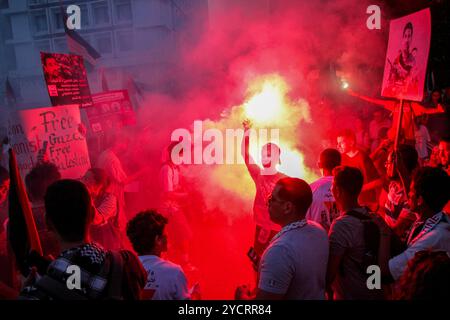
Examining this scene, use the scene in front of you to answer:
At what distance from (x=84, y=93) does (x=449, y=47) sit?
7479 mm

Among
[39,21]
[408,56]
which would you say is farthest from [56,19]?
[408,56]

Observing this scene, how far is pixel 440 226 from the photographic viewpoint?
272cm

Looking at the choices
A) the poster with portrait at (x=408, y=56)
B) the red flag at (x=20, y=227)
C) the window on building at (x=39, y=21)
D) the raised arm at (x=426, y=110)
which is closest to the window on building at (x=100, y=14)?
the window on building at (x=39, y=21)

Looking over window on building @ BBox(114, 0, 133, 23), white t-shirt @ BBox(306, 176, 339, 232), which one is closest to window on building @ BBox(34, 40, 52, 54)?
window on building @ BBox(114, 0, 133, 23)

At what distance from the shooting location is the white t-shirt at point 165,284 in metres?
2.40

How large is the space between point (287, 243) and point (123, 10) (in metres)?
8.74

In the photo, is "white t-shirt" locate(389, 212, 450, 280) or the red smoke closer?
"white t-shirt" locate(389, 212, 450, 280)

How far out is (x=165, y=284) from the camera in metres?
2.42

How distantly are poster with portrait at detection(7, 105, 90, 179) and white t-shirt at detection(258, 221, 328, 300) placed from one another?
3534mm

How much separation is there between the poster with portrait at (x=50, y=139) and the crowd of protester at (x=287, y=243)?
0.57 metres

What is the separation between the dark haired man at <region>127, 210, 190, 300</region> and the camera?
2.41m

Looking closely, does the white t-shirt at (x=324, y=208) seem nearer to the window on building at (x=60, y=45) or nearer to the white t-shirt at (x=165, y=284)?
the white t-shirt at (x=165, y=284)

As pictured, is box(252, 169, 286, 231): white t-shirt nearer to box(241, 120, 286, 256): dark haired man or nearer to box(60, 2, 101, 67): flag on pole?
box(241, 120, 286, 256): dark haired man
